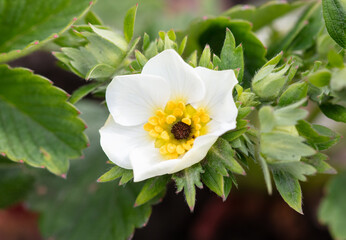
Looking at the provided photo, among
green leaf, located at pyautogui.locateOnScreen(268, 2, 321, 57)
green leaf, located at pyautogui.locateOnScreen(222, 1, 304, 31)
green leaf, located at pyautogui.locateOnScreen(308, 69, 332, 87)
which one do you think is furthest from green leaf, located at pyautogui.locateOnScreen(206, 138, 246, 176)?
green leaf, located at pyautogui.locateOnScreen(222, 1, 304, 31)

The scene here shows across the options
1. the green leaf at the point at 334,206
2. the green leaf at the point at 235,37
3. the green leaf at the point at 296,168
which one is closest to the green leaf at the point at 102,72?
the green leaf at the point at 235,37

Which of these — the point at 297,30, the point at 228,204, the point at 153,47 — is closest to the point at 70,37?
the point at 153,47

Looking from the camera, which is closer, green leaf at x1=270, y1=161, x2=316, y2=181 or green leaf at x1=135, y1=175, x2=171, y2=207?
green leaf at x1=270, y1=161, x2=316, y2=181

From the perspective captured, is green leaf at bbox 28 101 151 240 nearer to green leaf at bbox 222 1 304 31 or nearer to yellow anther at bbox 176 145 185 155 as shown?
yellow anther at bbox 176 145 185 155

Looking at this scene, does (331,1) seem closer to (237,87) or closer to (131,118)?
(237,87)

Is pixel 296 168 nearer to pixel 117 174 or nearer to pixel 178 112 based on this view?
pixel 178 112

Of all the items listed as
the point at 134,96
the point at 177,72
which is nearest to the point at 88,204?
the point at 134,96
